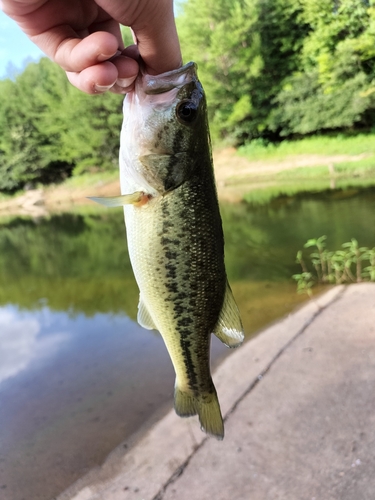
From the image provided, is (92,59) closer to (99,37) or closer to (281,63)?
(99,37)

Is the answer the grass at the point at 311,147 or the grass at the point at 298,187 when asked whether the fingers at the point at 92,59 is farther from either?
the grass at the point at 311,147

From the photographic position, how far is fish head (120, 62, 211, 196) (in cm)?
155

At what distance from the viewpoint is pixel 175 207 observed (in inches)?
64.4

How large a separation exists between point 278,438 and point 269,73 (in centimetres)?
2902

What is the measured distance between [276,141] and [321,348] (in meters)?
25.1

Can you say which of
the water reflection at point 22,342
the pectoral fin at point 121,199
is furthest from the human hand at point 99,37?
the water reflection at point 22,342

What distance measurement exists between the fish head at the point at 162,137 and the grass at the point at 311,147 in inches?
895

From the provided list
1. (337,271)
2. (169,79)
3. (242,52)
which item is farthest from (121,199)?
(242,52)

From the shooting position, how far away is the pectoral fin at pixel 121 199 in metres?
1.53

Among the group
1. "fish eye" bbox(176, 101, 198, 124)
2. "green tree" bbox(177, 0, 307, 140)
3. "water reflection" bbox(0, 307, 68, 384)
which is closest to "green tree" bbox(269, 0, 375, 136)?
"green tree" bbox(177, 0, 307, 140)

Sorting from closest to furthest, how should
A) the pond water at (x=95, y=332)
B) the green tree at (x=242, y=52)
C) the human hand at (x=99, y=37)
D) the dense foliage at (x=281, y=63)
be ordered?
the human hand at (x=99, y=37)
the pond water at (x=95, y=332)
the dense foliage at (x=281, y=63)
the green tree at (x=242, y=52)

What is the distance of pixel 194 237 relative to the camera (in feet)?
5.42

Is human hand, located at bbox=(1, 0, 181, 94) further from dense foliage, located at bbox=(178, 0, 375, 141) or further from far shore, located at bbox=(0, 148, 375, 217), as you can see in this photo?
dense foliage, located at bbox=(178, 0, 375, 141)

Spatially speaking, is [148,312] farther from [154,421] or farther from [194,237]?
[154,421]
